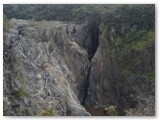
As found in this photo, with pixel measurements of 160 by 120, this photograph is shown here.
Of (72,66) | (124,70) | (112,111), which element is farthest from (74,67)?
(112,111)

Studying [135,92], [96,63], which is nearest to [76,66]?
[96,63]

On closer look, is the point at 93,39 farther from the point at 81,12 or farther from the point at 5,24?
the point at 5,24

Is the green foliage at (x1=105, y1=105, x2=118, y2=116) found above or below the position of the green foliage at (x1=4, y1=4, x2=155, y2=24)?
below

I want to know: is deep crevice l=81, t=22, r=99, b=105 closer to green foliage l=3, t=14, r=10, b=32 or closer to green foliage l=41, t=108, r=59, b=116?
green foliage l=41, t=108, r=59, b=116

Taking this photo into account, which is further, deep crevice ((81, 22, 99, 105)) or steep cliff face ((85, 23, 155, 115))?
deep crevice ((81, 22, 99, 105))

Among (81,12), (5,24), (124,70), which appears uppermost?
(81,12)

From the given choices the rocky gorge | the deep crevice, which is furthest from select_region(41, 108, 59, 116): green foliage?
the deep crevice

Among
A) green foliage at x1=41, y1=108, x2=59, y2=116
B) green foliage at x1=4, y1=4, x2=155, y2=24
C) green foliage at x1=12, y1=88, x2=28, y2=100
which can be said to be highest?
green foliage at x1=4, y1=4, x2=155, y2=24

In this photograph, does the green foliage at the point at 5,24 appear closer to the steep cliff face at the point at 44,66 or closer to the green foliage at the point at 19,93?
the steep cliff face at the point at 44,66
